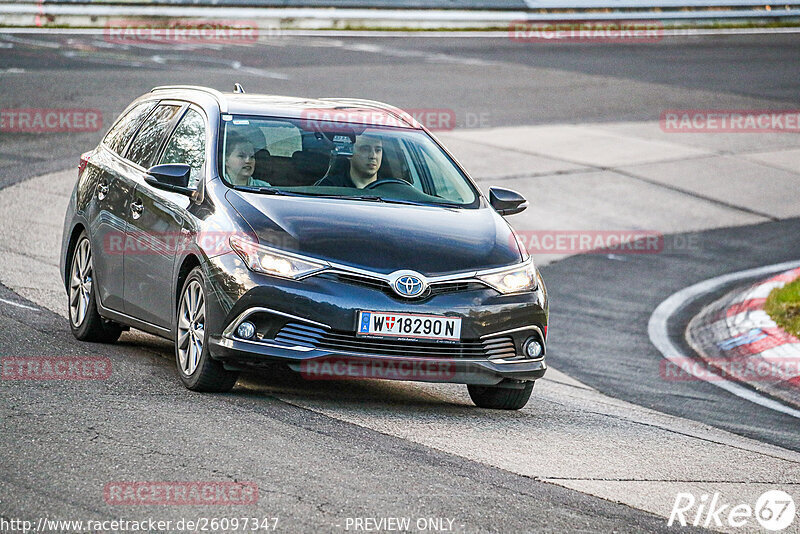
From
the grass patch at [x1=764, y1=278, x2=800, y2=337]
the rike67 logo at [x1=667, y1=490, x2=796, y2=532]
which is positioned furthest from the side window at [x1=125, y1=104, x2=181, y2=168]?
the grass patch at [x1=764, y1=278, x2=800, y2=337]

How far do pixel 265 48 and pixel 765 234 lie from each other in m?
15.2

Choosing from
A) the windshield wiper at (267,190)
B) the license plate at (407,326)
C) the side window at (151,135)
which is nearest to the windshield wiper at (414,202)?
the windshield wiper at (267,190)

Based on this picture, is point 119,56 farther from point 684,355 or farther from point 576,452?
point 576,452

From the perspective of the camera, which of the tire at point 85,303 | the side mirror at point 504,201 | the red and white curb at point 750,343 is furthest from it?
the red and white curb at point 750,343

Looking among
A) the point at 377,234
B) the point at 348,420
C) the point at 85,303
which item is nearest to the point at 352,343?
the point at 348,420

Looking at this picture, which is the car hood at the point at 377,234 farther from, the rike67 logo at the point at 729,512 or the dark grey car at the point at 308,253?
the rike67 logo at the point at 729,512

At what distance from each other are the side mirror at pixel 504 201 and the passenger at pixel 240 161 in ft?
4.99

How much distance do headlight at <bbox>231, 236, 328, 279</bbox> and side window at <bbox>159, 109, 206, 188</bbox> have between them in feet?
3.26

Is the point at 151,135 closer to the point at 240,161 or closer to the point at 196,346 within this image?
the point at 240,161

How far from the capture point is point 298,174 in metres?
7.97

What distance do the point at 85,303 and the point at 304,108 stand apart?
2042 mm

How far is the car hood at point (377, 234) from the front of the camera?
7152mm

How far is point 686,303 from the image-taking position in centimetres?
1358

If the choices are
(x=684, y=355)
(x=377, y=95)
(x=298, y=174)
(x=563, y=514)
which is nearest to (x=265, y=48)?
(x=377, y=95)
